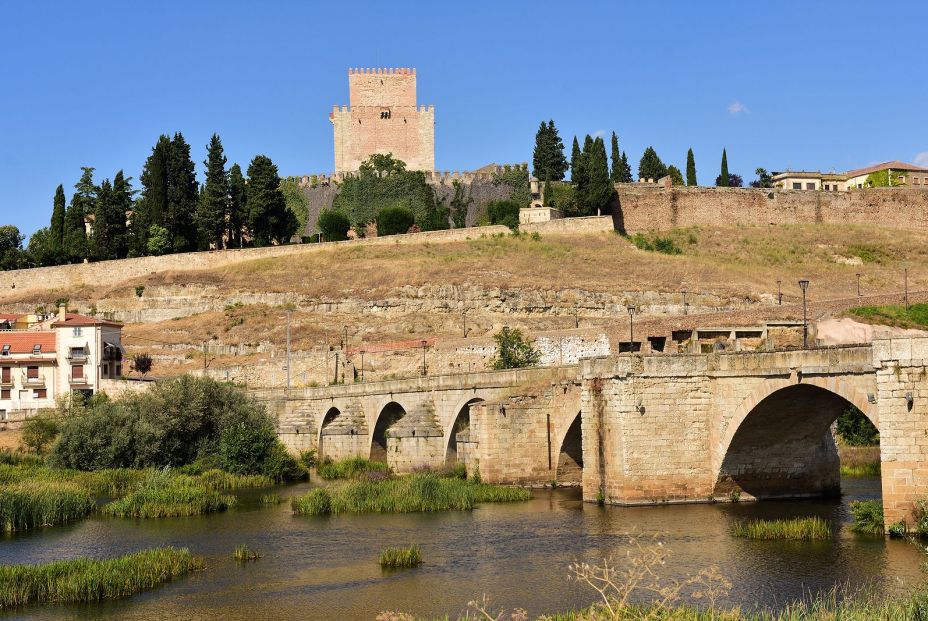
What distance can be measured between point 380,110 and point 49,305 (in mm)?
32982

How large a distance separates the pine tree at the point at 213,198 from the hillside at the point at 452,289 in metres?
3.01

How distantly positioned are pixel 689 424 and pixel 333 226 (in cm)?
6240

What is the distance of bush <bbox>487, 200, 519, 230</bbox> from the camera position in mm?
85125

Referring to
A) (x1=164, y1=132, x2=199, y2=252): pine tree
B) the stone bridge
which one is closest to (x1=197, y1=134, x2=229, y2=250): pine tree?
(x1=164, y1=132, x2=199, y2=252): pine tree

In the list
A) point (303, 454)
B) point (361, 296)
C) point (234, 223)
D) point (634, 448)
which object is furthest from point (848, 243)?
point (634, 448)

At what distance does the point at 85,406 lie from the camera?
176 ft

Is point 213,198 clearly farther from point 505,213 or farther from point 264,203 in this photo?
point 505,213

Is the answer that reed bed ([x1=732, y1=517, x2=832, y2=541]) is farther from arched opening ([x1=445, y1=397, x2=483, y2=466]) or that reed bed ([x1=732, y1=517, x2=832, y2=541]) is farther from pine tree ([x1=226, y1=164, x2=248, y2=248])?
pine tree ([x1=226, y1=164, x2=248, y2=248])

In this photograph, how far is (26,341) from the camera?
200 feet

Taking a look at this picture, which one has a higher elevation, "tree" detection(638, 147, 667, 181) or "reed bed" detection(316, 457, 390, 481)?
"tree" detection(638, 147, 667, 181)

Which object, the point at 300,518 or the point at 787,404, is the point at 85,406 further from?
the point at 787,404

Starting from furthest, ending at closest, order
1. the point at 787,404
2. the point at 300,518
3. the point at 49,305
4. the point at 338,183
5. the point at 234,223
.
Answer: the point at 338,183 → the point at 234,223 → the point at 49,305 → the point at 300,518 → the point at 787,404

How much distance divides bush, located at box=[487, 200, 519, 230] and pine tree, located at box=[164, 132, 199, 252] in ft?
70.3

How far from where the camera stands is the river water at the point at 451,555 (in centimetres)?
2042
